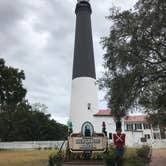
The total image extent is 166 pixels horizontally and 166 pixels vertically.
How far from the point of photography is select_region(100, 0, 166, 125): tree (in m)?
14.2

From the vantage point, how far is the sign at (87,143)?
55.3 ft

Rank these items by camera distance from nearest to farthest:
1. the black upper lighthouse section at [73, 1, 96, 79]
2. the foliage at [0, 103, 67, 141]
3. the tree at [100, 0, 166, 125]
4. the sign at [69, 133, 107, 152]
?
the tree at [100, 0, 166, 125] → the sign at [69, 133, 107, 152] → the black upper lighthouse section at [73, 1, 96, 79] → the foliage at [0, 103, 67, 141]

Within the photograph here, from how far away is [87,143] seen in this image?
16.9m

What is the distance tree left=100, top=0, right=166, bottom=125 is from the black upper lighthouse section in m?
13.1

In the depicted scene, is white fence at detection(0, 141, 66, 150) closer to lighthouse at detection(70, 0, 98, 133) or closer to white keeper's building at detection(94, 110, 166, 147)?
white keeper's building at detection(94, 110, 166, 147)

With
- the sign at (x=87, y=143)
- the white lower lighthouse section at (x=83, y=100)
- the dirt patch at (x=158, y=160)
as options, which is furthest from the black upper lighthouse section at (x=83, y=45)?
the sign at (x=87, y=143)

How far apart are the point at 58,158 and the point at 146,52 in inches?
267

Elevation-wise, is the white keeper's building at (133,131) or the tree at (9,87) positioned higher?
the tree at (9,87)

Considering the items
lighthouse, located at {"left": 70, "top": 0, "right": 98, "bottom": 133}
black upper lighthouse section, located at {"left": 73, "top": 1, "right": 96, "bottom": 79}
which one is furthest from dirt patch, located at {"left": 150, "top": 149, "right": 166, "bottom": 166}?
black upper lighthouse section, located at {"left": 73, "top": 1, "right": 96, "bottom": 79}

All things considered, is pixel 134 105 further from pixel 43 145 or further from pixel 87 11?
pixel 43 145

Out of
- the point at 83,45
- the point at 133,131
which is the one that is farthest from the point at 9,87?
the point at 133,131

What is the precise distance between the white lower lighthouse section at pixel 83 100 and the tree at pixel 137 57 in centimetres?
1270

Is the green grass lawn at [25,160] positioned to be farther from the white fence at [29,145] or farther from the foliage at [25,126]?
the foliage at [25,126]

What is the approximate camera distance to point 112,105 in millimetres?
16719
